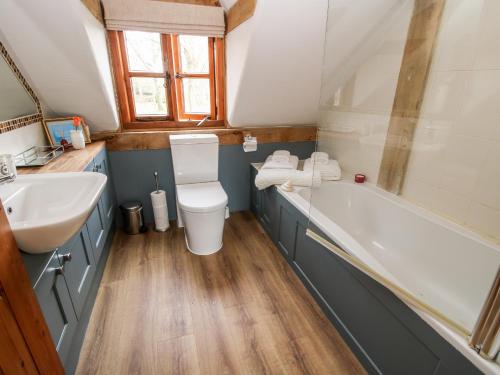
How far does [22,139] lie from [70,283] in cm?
101

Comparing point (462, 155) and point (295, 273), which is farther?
point (295, 273)

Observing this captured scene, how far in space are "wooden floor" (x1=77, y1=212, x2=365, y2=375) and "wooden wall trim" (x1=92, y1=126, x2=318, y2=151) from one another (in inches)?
34.1

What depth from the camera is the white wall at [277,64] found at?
1.61 m

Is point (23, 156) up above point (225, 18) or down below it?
below

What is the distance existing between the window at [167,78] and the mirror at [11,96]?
639 mm

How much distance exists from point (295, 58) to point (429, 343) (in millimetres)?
1774

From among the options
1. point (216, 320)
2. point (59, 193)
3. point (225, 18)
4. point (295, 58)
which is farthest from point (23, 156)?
Answer: point (295, 58)

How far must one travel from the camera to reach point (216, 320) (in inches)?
60.7

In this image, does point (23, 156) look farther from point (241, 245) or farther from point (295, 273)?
point (295, 273)

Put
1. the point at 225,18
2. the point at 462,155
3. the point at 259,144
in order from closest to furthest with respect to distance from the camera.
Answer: the point at 462,155 → the point at 225,18 → the point at 259,144

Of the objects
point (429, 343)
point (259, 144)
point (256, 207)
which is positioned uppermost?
point (259, 144)

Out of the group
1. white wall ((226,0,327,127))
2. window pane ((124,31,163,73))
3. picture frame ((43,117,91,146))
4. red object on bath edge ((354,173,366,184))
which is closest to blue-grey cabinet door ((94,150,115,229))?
picture frame ((43,117,91,146))

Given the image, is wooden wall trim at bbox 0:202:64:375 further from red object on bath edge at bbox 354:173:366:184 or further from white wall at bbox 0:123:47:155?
red object on bath edge at bbox 354:173:366:184

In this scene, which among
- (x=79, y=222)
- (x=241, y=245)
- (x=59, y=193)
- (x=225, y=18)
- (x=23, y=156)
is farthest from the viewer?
(x=241, y=245)
